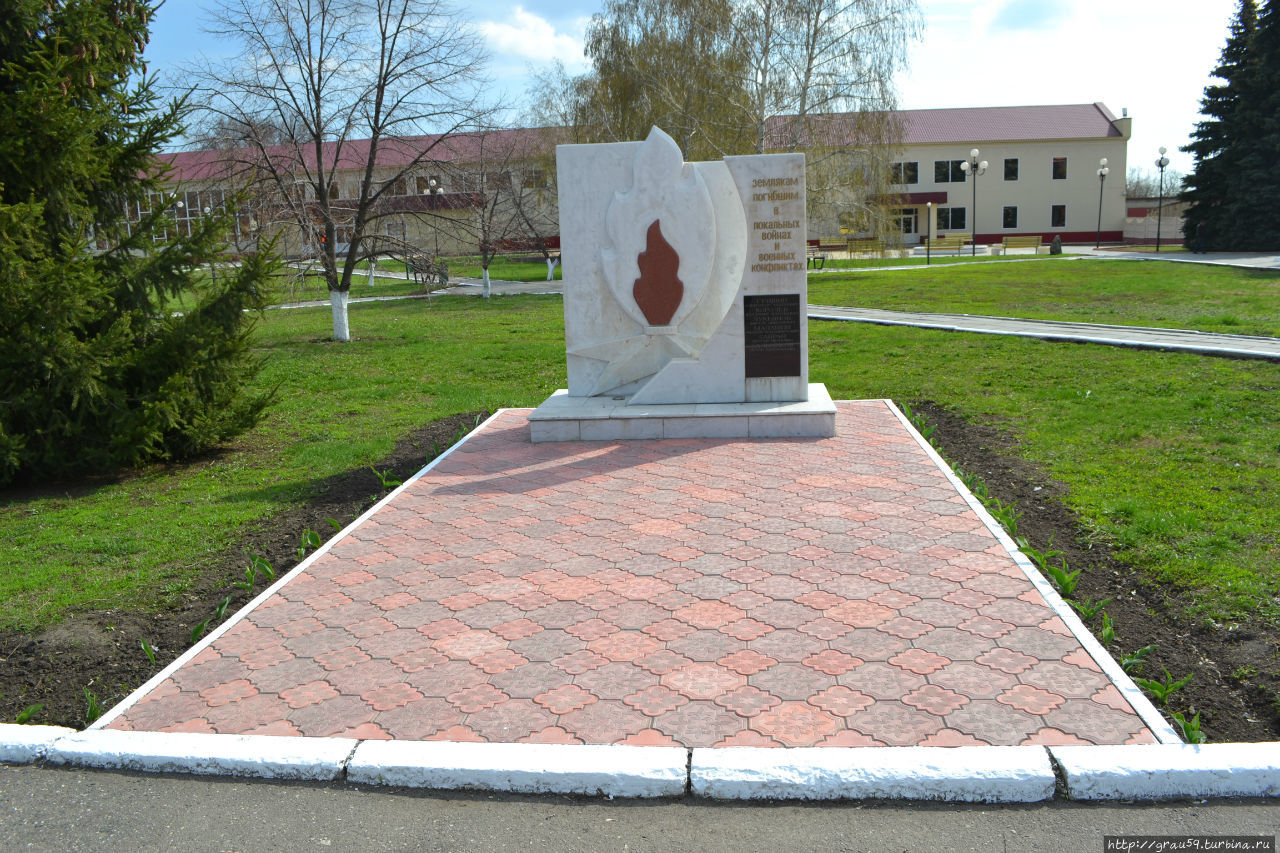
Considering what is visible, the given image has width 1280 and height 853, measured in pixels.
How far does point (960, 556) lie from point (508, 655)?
2.64 meters

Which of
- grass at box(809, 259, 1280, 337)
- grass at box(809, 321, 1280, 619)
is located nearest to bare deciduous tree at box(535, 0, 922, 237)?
grass at box(809, 259, 1280, 337)

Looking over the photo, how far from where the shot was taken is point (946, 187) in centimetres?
5322

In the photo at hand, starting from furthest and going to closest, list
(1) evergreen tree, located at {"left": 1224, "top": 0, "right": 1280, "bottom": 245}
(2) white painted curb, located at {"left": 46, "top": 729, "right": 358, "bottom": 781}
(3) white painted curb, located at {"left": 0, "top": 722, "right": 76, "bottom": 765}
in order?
(1) evergreen tree, located at {"left": 1224, "top": 0, "right": 1280, "bottom": 245}
(3) white painted curb, located at {"left": 0, "top": 722, "right": 76, "bottom": 765}
(2) white painted curb, located at {"left": 46, "top": 729, "right": 358, "bottom": 781}

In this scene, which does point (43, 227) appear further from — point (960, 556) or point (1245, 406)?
point (1245, 406)

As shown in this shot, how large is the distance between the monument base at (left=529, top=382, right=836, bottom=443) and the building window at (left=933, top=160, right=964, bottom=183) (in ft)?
160

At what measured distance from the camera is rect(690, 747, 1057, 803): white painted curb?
3.29m

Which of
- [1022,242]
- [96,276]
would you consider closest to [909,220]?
[1022,242]

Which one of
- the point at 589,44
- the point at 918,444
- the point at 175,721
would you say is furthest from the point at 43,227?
the point at 589,44

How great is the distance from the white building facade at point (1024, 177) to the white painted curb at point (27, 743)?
5188 centimetres

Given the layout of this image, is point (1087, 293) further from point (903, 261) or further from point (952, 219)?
point (952, 219)

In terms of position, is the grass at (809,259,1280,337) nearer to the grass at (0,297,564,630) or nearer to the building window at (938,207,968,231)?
the grass at (0,297,564,630)

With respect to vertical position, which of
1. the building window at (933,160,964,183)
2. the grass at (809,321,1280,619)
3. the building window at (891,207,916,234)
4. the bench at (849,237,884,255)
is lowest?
the grass at (809,321,1280,619)

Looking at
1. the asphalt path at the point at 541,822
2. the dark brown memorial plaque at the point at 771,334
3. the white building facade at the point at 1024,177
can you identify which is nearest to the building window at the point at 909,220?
the white building facade at the point at 1024,177

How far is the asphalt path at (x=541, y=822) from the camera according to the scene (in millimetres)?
3100
